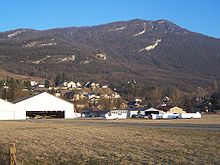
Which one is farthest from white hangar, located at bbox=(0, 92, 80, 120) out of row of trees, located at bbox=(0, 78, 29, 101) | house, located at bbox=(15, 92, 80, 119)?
row of trees, located at bbox=(0, 78, 29, 101)

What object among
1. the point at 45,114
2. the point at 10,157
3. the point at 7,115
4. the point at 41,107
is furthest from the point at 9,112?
the point at 10,157

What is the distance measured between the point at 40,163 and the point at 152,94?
179 metres

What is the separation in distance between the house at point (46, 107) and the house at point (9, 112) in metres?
2.63

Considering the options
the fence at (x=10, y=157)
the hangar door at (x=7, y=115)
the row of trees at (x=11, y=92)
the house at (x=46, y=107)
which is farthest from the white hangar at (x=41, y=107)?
the fence at (x=10, y=157)

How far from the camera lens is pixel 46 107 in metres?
101

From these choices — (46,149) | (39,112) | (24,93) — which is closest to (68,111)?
(39,112)

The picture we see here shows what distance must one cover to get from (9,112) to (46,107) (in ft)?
30.2

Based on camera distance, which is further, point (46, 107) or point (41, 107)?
point (46, 107)

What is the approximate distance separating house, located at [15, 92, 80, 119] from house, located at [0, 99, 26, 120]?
2633 mm

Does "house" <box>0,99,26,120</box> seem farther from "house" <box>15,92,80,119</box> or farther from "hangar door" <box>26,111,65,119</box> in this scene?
"hangar door" <box>26,111,65,119</box>

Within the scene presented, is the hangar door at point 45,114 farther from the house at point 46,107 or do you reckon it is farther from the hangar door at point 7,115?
the hangar door at point 7,115

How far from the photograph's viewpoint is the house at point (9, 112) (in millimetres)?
93375

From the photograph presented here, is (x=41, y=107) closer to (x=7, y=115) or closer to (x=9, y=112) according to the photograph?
(x=9, y=112)

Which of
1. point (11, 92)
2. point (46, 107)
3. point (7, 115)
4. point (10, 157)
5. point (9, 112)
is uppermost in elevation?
point (11, 92)
